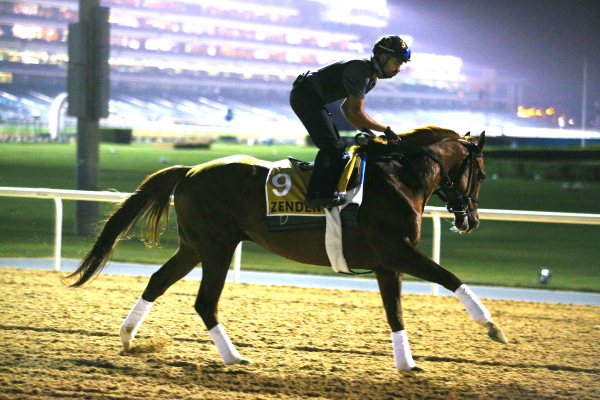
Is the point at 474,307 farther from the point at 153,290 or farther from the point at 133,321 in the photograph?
the point at 133,321

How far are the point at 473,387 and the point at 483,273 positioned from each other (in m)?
5.71

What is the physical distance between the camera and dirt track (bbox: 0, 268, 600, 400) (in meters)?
3.90

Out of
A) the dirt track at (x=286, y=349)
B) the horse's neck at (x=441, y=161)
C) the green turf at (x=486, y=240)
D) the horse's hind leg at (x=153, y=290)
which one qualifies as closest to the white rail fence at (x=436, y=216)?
the dirt track at (x=286, y=349)

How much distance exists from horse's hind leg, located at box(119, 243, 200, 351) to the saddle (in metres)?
0.59

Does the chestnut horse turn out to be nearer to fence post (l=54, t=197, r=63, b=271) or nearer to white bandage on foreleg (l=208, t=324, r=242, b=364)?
white bandage on foreleg (l=208, t=324, r=242, b=364)

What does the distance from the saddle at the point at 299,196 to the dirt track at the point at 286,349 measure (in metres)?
0.83

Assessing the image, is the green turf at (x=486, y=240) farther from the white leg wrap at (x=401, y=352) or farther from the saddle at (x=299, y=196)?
the white leg wrap at (x=401, y=352)

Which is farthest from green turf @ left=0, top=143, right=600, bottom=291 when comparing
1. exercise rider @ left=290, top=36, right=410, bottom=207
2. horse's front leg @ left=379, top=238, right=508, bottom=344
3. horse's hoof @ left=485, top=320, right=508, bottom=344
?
horse's hoof @ left=485, top=320, right=508, bottom=344

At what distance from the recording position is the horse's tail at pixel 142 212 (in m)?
4.80

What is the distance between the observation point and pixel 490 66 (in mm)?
29844

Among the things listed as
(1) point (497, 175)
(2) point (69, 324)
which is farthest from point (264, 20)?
(2) point (69, 324)

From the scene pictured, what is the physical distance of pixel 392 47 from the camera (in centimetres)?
432

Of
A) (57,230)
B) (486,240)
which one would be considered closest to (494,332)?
(57,230)

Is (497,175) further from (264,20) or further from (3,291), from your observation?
(264,20)
